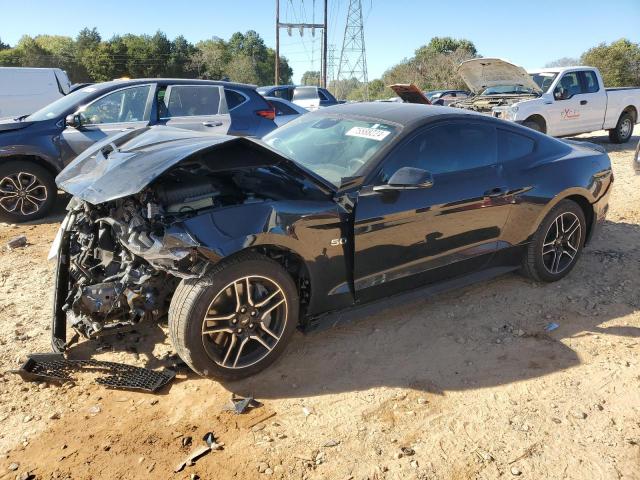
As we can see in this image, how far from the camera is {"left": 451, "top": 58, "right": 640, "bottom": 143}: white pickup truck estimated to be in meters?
10.1

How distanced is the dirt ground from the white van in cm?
1027

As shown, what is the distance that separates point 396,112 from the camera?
3.75m

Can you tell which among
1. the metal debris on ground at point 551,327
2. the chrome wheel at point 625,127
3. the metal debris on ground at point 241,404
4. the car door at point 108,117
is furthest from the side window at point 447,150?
the chrome wheel at point 625,127

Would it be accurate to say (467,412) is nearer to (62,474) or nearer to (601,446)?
(601,446)

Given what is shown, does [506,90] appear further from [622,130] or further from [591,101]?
[622,130]

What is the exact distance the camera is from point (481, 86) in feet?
37.4

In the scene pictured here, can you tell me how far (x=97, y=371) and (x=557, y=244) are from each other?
3939mm

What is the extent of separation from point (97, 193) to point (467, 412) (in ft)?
8.31

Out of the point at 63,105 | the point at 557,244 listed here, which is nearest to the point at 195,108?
the point at 63,105

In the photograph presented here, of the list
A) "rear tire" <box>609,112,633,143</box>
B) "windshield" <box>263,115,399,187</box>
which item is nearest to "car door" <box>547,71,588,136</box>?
"rear tire" <box>609,112,633,143</box>

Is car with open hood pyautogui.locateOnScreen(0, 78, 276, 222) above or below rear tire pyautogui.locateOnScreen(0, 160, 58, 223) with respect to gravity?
above

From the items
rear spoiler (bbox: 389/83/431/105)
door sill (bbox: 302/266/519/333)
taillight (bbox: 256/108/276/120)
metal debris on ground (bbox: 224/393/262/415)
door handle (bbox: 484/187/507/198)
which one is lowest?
metal debris on ground (bbox: 224/393/262/415)

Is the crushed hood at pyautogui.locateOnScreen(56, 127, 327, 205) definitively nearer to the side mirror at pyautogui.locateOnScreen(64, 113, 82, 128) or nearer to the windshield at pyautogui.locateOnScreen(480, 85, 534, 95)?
the side mirror at pyautogui.locateOnScreen(64, 113, 82, 128)

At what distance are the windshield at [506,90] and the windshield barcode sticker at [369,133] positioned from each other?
8.63 metres
